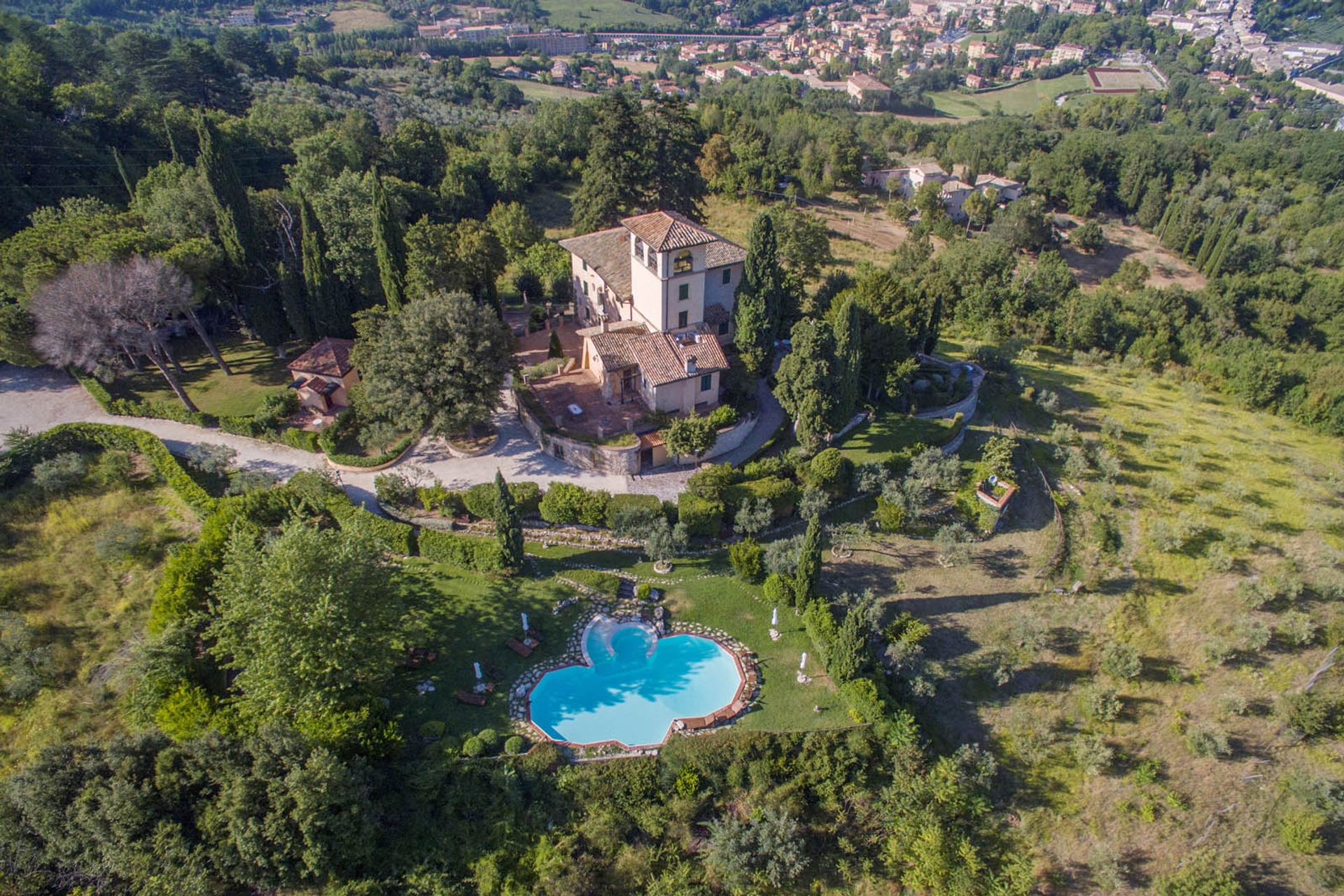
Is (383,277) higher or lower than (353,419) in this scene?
higher

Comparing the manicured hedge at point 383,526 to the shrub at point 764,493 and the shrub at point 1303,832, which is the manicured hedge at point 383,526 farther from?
the shrub at point 1303,832

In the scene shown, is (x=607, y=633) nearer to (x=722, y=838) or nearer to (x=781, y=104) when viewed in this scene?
(x=722, y=838)

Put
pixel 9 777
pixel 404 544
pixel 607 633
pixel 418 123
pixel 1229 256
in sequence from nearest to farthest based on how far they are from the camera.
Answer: pixel 9 777 < pixel 607 633 < pixel 404 544 < pixel 418 123 < pixel 1229 256

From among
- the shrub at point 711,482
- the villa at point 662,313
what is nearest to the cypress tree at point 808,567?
the shrub at point 711,482

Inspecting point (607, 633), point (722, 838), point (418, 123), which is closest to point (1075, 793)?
point (722, 838)

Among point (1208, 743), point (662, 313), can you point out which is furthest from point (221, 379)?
point (1208, 743)

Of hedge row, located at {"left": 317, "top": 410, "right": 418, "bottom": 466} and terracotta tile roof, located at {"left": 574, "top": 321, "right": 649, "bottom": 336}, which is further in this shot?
terracotta tile roof, located at {"left": 574, "top": 321, "right": 649, "bottom": 336}

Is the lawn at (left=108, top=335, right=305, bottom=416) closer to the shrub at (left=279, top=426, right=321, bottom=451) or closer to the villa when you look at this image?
the shrub at (left=279, top=426, right=321, bottom=451)

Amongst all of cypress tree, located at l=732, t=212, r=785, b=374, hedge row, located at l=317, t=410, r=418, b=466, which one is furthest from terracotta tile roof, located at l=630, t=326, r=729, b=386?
hedge row, located at l=317, t=410, r=418, b=466
